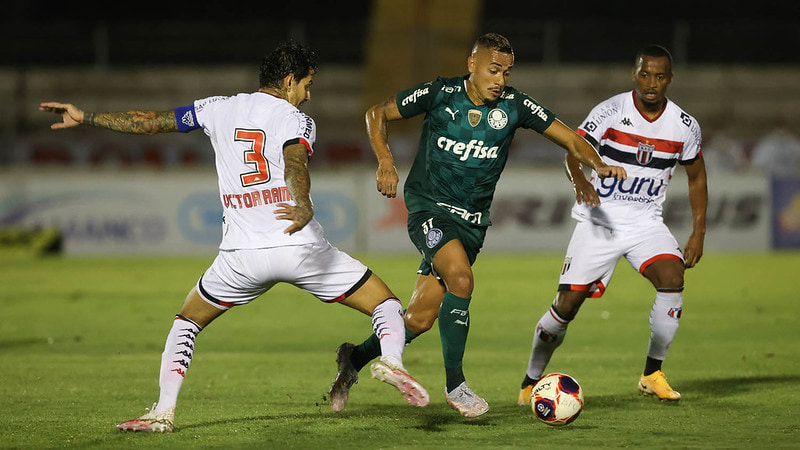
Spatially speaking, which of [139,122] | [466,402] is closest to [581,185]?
→ [466,402]

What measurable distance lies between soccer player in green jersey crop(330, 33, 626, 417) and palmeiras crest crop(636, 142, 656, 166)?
0.84 meters

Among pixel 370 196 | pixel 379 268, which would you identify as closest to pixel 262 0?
pixel 370 196

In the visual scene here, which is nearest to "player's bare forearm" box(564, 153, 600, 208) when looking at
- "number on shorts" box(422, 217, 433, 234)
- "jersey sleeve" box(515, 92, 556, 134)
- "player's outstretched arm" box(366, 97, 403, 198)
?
"jersey sleeve" box(515, 92, 556, 134)

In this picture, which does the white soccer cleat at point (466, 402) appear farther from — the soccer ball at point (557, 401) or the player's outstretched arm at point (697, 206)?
the player's outstretched arm at point (697, 206)

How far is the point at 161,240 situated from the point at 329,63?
258 inches

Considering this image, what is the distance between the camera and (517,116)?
6.63m

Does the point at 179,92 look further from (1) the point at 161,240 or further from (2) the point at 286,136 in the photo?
(2) the point at 286,136

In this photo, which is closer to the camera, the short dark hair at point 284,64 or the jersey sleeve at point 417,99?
the short dark hair at point 284,64

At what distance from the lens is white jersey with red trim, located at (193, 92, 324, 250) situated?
19.1ft

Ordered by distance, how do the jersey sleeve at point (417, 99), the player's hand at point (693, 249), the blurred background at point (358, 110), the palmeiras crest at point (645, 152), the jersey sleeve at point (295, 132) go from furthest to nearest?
1. the blurred background at point (358, 110)
2. the player's hand at point (693, 249)
3. the palmeiras crest at point (645, 152)
4. the jersey sleeve at point (417, 99)
5. the jersey sleeve at point (295, 132)

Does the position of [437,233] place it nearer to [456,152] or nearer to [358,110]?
[456,152]

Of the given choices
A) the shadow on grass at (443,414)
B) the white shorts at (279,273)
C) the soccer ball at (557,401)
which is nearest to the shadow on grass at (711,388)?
the shadow on grass at (443,414)

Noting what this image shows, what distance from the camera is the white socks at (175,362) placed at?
585 cm

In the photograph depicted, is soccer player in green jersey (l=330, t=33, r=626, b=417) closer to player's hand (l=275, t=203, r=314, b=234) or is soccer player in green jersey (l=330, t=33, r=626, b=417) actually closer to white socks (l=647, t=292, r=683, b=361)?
player's hand (l=275, t=203, r=314, b=234)
